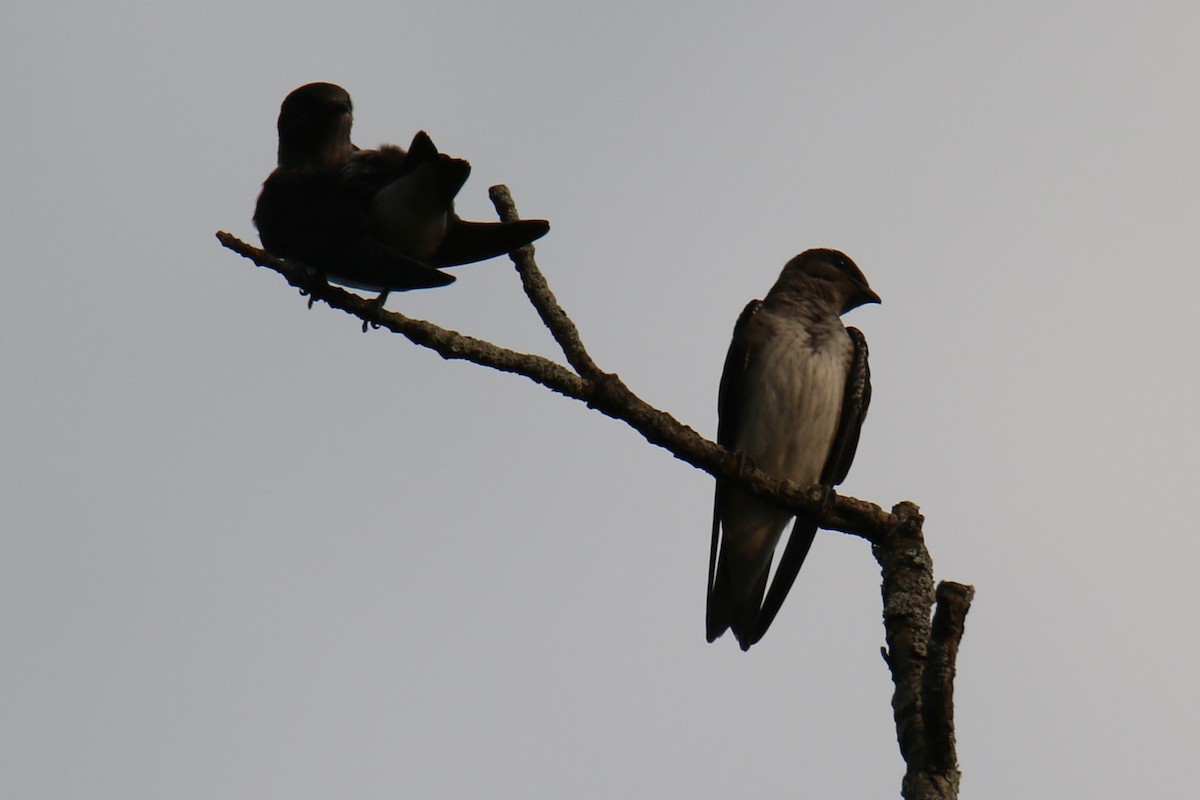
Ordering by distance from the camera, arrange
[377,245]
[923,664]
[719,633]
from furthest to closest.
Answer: [719,633]
[377,245]
[923,664]

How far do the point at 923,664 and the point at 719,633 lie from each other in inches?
A: 166

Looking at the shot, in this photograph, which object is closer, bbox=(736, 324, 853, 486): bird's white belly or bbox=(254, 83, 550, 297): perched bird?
bbox=(254, 83, 550, 297): perched bird

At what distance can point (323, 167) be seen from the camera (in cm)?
575

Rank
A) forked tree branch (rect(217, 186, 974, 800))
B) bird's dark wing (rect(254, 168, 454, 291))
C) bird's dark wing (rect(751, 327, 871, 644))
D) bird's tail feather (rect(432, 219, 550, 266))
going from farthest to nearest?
bird's dark wing (rect(751, 327, 871, 644)) → bird's dark wing (rect(254, 168, 454, 291)) → bird's tail feather (rect(432, 219, 550, 266)) → forked tree branch (rect(217, 186, 974, 800))

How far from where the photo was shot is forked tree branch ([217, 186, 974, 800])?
8.20ft

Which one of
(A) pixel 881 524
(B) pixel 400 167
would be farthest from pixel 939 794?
(B) pixel 400 167

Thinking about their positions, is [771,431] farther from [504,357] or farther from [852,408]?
[504,357]

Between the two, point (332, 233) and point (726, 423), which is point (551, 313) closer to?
point (332, 233)

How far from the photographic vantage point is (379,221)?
530 centimetres

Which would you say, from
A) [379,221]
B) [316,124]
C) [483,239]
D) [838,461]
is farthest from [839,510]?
[838,461]

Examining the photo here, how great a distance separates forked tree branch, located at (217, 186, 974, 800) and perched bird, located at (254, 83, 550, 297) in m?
0.43

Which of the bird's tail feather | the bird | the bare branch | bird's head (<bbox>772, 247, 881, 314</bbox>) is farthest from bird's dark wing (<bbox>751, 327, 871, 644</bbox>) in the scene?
the bare branch

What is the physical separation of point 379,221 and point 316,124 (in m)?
0.83

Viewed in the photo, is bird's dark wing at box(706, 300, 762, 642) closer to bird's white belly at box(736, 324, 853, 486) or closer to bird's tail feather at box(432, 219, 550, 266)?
bird's white belly at box(736, 324, 853, 486)
